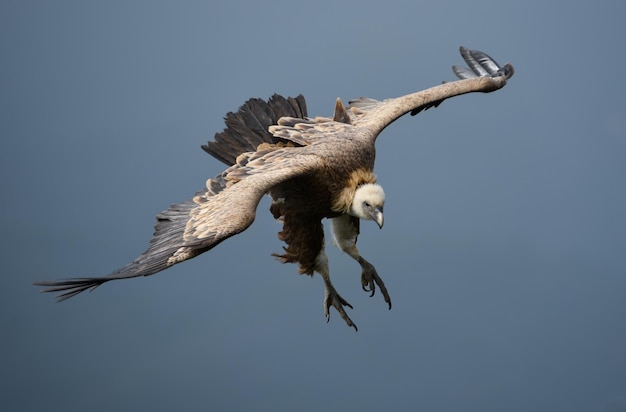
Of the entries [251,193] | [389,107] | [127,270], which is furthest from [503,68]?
[127,270]

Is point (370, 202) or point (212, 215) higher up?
point (212, 215)

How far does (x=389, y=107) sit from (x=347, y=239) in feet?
3.67

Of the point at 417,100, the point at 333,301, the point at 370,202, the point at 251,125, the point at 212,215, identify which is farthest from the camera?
the point at 417,100

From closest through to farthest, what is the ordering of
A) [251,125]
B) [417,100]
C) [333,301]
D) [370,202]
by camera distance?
1. [370,202]
2. [251,125]
3. [333,301]
4. [417,100]

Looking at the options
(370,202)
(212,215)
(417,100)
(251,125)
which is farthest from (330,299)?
(212,215)

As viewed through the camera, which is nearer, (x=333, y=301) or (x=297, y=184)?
(x=297, y=184)

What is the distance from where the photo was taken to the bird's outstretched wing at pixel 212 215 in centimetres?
768

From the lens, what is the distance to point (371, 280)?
32.1 feet

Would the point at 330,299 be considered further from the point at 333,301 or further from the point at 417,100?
the point at 417,100

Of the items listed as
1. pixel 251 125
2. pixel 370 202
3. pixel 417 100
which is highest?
pixel 251 125

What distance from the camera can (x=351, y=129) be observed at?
9.45 m

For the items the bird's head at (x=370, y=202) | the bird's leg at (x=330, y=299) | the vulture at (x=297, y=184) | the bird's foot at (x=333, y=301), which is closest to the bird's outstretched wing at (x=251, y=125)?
the vulture at (x=297, y=184)

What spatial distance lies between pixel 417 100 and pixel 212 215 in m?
2.53

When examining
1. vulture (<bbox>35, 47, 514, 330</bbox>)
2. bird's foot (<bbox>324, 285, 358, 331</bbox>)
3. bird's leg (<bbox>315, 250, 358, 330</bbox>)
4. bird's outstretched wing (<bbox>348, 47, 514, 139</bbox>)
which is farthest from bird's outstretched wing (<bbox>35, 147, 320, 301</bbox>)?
bird's foot (<bbox>324, 285, 358, 331</bbox>)
